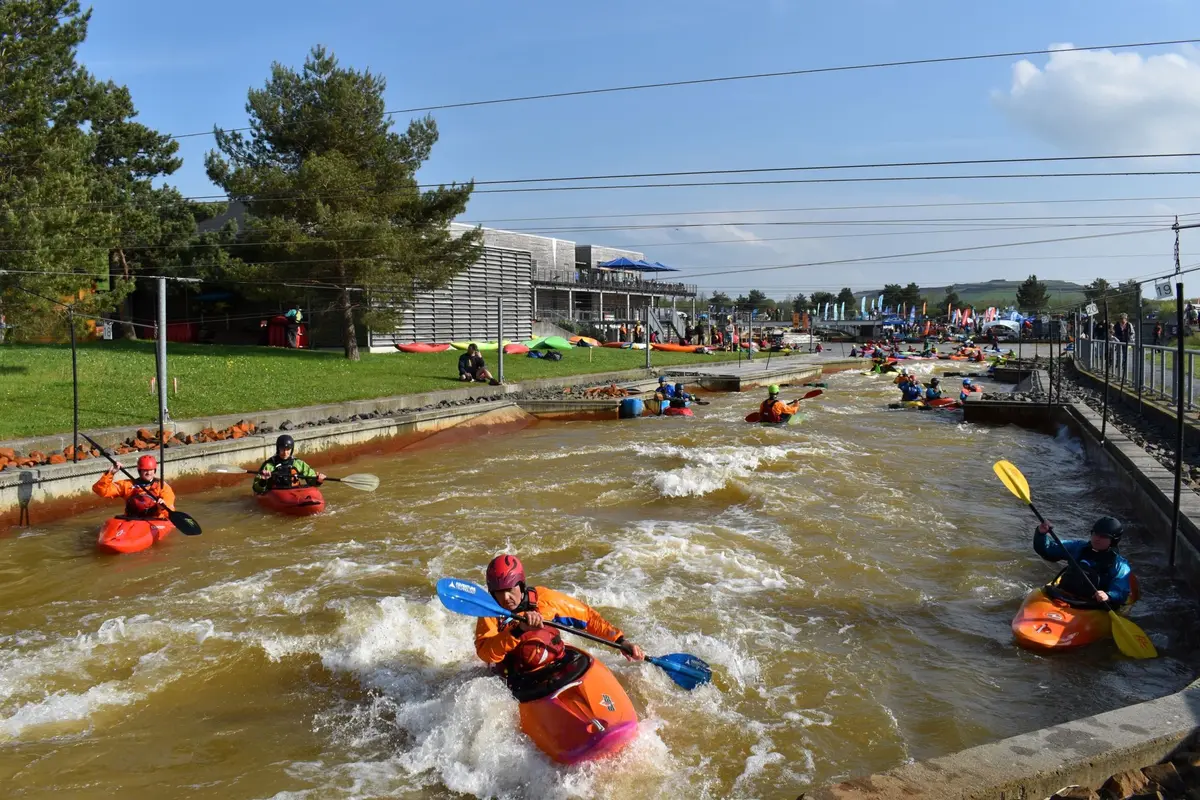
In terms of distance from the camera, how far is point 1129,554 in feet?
30.6

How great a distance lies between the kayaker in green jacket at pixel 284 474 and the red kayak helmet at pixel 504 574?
6.79 metres

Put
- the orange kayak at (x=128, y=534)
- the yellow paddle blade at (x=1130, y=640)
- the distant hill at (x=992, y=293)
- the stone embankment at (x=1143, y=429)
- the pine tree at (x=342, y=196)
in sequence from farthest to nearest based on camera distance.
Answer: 1. the distant hill at (x=992, y=293)
2. the pine tree at (x=342, y=196)
3. the stone embankment at (x=1143, y=429)
4. the orange kayak at (x=128, y=534)
5. the yellow paddle blade at (x=1130, y=640)

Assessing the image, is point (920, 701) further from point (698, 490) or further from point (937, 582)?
point (698, 490)

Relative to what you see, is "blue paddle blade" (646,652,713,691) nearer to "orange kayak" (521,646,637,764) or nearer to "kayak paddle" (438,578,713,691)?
"kayak paddle" (438,578,713,691)

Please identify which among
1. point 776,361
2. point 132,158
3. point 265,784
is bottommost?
A: point 265,784

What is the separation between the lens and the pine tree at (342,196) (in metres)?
21.8

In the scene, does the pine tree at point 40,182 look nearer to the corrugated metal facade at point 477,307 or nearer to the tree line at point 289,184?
the tree line at point 289,184

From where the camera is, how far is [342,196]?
22.2 metres

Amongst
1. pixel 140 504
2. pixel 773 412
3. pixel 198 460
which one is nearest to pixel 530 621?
pixel 140 504

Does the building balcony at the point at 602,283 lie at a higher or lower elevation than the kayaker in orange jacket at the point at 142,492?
higher

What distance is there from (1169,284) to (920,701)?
5.45 m

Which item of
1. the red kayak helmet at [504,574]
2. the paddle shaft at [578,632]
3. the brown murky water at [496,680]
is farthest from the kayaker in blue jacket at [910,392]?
the red kayak helmet at [504,574]

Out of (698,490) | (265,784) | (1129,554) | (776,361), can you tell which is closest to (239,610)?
(265,784)

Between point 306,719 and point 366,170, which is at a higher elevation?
point 366,170
